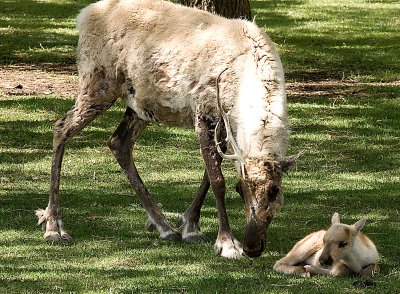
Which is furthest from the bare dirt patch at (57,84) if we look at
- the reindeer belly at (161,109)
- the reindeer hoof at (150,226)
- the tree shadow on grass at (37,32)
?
the reindeer hoof at (150,226)

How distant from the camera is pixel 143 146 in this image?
1401 centimetres

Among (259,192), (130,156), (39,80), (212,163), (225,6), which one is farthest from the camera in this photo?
(39,80)

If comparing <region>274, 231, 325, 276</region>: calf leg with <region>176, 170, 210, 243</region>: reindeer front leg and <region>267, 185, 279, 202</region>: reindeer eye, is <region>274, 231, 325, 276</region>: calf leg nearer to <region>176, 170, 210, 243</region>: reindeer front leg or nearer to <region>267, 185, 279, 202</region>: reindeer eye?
<region>267, 185, 279, 202</region>: reindeer eye

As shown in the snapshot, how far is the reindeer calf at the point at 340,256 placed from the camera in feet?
27.6

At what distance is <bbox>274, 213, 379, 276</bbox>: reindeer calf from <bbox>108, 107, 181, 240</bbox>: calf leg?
180cm

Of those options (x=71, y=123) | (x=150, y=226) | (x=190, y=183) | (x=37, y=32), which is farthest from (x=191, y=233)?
(x=37, y=32)

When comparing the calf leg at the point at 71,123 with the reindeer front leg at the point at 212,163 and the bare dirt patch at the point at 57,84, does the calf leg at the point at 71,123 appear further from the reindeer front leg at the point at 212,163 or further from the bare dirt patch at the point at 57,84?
the bare dirt patch at the point at 57,84

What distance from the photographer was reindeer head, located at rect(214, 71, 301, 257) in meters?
8.76

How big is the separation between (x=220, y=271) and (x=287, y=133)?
4.13ft

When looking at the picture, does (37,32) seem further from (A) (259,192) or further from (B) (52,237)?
(A) (259,192)

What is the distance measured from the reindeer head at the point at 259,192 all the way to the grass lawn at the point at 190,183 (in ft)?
0.78

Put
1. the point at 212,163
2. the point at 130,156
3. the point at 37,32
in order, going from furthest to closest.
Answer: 1. the point at 37,32
2. the point at 130,156
3. the point at 212,163

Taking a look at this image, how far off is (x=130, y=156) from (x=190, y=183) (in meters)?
→ 1.61

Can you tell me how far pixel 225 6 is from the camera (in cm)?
1734
